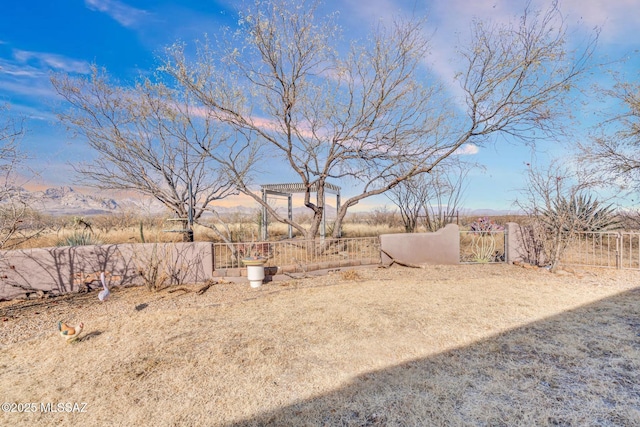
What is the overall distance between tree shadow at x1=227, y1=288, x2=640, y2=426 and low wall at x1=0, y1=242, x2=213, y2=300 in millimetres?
4474

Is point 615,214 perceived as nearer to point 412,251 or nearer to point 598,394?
point 412,251

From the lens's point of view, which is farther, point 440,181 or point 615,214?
point 440,181

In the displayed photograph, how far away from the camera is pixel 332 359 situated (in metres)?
2.84

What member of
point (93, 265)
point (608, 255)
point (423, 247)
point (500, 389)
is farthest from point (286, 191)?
point (500, 389)

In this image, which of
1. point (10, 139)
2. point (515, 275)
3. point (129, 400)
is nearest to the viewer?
point (129, 400)

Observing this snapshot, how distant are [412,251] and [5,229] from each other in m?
7.52

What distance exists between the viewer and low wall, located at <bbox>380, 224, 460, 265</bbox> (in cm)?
778

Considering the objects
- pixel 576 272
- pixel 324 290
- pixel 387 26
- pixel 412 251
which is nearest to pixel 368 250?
pixel 412 251

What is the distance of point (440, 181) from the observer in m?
12.6

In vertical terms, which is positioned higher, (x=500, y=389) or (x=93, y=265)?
(x=93, y=265)

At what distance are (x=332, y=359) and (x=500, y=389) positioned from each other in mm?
1328

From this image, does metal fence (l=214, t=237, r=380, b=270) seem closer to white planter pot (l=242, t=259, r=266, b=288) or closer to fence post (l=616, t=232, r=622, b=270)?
white planter pot (l=242, t=259, r=266, b=288)

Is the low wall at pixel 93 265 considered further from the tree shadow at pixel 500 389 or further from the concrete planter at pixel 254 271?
the tree shadow at pixel 500 389

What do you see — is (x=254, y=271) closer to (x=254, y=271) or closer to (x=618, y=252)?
(x=254, y=271)
